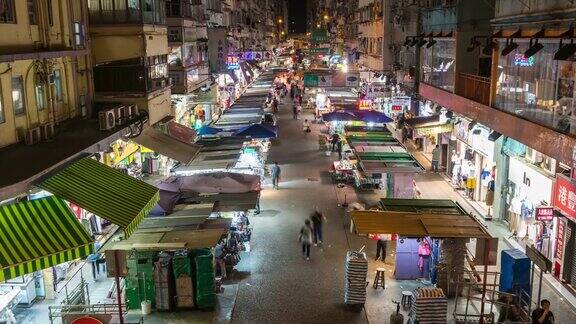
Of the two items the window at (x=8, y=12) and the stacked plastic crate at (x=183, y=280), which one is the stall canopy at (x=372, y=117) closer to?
the stacked plastic crate at (x=183, y=280)

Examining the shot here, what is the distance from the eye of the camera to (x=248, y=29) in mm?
78250

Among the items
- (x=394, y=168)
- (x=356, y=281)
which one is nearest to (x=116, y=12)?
(x=394, y=168)

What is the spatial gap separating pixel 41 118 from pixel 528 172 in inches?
666

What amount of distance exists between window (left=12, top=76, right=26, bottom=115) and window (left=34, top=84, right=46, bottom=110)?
0.87 metres

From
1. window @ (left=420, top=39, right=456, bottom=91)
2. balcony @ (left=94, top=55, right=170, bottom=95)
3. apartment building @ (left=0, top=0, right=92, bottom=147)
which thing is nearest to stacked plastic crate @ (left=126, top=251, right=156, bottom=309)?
apartment building @ (left=0, top=0, right=92, bottom=147)

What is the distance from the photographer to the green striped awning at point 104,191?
1310 cm

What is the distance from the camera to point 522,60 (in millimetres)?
20141

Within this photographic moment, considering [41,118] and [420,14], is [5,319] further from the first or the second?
[420,14]

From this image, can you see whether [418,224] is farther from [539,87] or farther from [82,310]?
[82,310]

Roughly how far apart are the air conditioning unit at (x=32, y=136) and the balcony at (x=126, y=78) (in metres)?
6.65

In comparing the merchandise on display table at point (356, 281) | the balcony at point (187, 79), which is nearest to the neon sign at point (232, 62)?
the balcony at point (187, 79)

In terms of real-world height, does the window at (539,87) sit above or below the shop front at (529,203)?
above

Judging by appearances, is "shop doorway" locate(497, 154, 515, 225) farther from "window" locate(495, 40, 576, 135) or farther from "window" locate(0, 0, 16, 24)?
"window" locate(0, 0, 16, 24)

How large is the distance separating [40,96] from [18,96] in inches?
56.7
